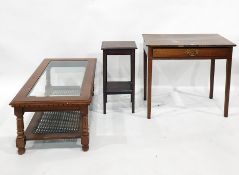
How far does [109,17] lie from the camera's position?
450 cm

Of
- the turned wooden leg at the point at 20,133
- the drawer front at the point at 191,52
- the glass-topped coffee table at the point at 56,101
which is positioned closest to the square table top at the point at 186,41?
the drawer front at the point at 191,52

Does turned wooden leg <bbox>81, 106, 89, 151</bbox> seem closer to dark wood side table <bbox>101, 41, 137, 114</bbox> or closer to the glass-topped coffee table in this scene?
the glass-topped coffee table

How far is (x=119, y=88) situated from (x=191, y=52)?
2.31ft

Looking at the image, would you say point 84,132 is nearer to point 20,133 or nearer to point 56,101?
point 56,101

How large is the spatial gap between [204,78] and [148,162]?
6.12 ft

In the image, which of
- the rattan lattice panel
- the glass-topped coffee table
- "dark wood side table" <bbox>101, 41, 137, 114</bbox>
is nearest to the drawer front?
"dark wood side table" <bbox>101, 41, 137, 114</bbox>

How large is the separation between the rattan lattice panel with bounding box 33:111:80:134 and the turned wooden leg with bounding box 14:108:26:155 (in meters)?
0.15

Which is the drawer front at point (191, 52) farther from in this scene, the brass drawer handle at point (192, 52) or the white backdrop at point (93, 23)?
the white backdrop at point (93, 23)

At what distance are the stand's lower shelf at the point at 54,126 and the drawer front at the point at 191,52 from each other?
794 millimetres

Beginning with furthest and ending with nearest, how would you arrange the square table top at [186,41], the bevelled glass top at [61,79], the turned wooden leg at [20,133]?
A: the square table top at [186,41] < the bevelled glass top at [61,79] < the turned wooden leg at [20,133]

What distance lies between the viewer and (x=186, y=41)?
371cm

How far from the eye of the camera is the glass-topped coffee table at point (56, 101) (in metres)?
3.11

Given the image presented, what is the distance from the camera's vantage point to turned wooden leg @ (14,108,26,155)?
10.2ft

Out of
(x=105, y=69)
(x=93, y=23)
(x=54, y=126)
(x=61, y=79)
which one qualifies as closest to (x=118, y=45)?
(x=105, y=69)
